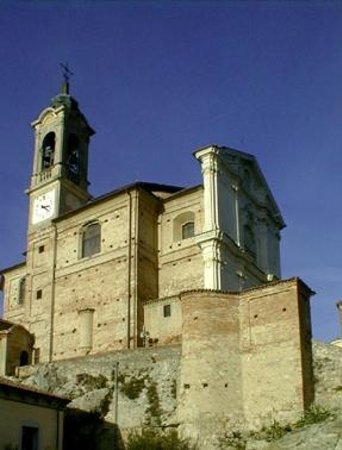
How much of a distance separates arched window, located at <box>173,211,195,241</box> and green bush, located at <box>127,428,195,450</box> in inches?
626

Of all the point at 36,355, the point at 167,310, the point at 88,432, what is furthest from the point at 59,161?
the point at 88,432

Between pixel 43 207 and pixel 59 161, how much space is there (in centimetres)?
335

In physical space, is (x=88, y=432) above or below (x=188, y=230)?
below

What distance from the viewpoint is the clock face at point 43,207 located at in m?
49.2

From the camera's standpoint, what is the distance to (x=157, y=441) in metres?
29.2

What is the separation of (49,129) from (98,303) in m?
15.2

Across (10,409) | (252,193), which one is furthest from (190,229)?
(10,409)

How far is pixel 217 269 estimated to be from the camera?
135 feet

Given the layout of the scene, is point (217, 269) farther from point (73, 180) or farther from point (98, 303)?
point (73, 180)

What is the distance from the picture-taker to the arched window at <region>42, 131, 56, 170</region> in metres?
51.9

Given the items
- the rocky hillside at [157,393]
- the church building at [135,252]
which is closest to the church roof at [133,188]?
the church building at [135,252]

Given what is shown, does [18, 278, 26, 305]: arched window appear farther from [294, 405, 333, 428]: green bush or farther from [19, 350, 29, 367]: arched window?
[294, 405, 333, 428]: green bush

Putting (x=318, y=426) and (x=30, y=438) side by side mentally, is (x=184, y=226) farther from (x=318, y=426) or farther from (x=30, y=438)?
(x=318, y=426)

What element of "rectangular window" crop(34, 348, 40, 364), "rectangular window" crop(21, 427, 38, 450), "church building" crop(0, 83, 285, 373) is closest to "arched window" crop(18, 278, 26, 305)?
"church building" crop(0, 83, 285, 373)
